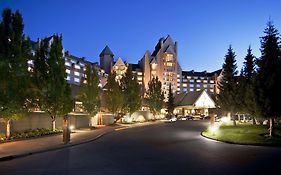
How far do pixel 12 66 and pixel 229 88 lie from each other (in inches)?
1582

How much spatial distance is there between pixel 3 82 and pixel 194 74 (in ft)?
534

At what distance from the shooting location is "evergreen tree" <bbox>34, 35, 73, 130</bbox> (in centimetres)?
3397

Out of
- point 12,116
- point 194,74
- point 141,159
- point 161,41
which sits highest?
point 161,41

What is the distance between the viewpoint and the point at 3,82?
2670 centimetres

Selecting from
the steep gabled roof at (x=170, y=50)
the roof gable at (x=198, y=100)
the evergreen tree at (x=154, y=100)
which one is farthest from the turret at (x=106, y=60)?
the evergreen tree at (x=154, y=100)

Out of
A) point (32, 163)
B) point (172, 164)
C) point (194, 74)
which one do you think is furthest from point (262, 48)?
point (194, 74)

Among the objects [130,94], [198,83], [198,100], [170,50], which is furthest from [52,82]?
[198,83]

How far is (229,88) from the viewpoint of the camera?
5694cm

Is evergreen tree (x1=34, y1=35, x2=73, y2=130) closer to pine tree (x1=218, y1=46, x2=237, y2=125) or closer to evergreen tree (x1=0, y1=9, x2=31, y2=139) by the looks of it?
evergreen tree (x1=0, y1=9, x2=31, y2=139)

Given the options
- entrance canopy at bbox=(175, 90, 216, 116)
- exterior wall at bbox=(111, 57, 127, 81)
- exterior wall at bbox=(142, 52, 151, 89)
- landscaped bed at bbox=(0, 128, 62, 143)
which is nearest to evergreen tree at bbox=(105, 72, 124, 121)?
→ landscaped bed at bbox=(0, 128, 62, 143)

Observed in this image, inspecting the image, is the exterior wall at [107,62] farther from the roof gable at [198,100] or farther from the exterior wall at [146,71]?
the roof gable at [198,100]

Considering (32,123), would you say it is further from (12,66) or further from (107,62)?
(107,62)

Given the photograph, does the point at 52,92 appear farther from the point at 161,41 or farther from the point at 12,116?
the point at 161,41

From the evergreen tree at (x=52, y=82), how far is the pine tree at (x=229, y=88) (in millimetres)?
31345
